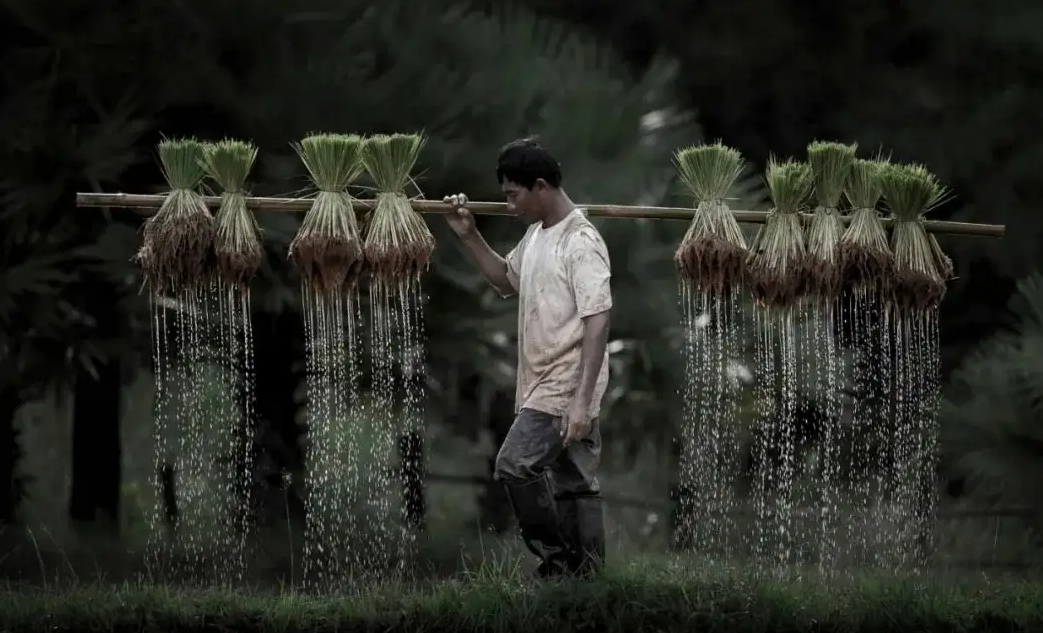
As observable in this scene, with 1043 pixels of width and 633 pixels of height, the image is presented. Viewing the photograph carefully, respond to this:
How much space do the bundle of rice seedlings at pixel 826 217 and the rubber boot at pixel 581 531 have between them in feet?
5.07

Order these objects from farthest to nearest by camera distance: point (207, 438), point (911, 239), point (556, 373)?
1. point (207, 438)
2. point (911, 239)
3. point (556, 373)

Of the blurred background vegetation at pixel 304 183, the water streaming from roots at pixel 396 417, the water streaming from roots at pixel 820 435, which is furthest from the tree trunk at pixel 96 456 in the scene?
the water streaming from roots at pixel 820 435

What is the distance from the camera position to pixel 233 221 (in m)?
7.89

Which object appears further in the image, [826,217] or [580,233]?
[826,217]

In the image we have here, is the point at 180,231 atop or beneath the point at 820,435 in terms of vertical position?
atop

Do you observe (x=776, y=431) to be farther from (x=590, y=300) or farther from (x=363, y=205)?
(x=590, y=300)

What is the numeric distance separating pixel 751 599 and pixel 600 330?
46.5 inches

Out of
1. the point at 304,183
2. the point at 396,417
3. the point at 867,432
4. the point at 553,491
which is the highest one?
the point at 304,183

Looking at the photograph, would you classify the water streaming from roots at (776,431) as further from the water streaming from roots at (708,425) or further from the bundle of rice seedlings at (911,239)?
the bundle of rice seedlings at (911,239)

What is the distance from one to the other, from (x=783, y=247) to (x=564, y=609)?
195 centimetres

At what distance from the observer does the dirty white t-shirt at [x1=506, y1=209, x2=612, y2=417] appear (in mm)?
7234

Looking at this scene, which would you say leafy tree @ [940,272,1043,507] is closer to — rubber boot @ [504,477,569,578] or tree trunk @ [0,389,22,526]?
rubber boot @ [504,477,569,578]

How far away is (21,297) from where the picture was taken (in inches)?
390

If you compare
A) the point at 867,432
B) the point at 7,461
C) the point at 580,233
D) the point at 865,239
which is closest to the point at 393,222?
the point at 580,233
